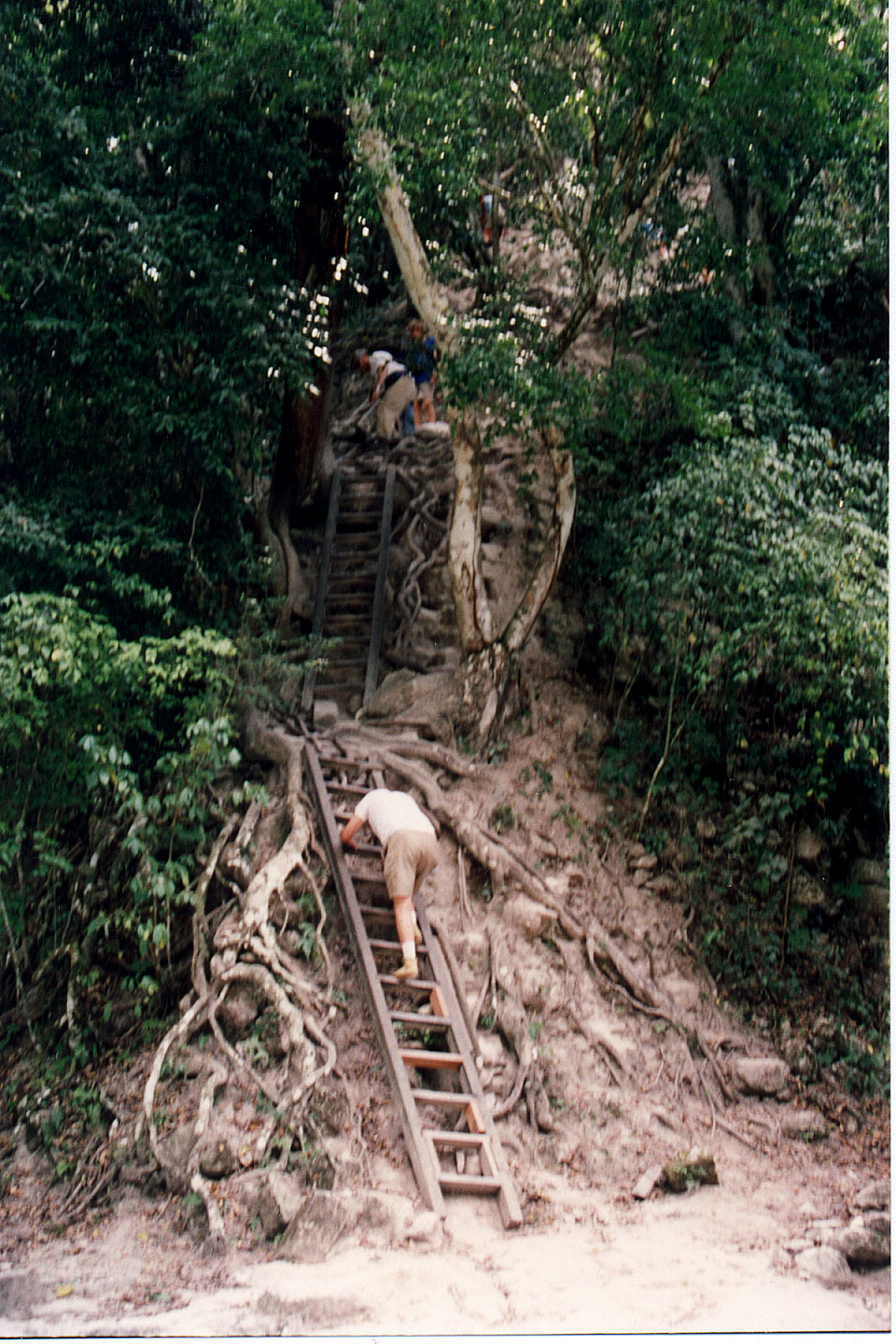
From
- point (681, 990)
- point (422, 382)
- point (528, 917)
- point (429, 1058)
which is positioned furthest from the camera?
point (422, 382)

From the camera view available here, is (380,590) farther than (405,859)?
Yes

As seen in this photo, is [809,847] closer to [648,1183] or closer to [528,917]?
[528,917]

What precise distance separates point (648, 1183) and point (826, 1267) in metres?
0.79

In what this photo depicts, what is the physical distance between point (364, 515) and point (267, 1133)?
553 centimetres

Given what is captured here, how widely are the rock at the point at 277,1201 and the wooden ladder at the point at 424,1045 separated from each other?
0.49 metres

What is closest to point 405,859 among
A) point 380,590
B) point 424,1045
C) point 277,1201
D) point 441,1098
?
point 424,1045

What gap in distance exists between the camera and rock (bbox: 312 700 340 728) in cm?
698

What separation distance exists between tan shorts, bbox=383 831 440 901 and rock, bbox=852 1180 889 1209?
254cm

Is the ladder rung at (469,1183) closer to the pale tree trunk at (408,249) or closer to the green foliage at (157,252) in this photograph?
the green foliage at (157,252)

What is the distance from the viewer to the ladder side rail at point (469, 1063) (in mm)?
4020

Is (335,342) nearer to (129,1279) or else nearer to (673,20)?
(673,20)

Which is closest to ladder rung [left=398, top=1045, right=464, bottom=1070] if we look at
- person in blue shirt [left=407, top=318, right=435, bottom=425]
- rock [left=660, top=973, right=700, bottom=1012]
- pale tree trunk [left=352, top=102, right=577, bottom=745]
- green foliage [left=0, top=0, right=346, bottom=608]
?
rock [left=660, top=973, right=700, bottom=1012]

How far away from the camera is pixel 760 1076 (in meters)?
5.33

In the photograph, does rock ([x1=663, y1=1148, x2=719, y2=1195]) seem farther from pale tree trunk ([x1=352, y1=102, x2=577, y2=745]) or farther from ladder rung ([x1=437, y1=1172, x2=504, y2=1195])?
pale tree trunk ([x1=352, y1=102, x2=577, y2=745])
